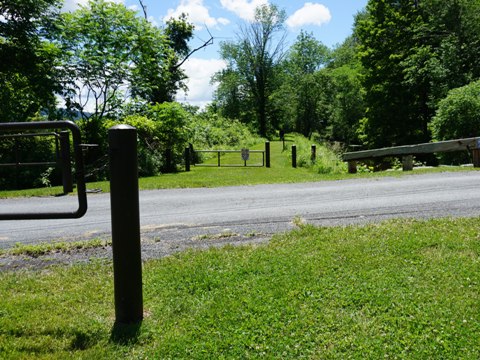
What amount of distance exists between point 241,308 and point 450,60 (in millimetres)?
24280

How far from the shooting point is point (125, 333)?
297 centimetres

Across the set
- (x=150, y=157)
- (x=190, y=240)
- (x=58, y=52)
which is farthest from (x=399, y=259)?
(x=58, y=52)

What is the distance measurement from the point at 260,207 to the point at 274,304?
4049 mm

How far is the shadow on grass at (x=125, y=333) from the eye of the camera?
2898mm

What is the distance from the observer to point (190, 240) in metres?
5.29

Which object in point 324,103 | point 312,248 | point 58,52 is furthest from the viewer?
point 324,103

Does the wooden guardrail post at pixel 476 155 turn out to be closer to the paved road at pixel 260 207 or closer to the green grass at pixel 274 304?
the paved road at pixel 260 207

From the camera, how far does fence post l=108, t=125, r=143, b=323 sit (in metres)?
2.94

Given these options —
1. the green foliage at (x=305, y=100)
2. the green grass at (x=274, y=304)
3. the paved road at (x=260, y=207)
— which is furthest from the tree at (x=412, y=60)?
the green grass at (x=274, y=304)

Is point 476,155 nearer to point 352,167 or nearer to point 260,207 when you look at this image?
point 352,167

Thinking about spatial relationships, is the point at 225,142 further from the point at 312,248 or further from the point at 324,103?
the point at 312,248

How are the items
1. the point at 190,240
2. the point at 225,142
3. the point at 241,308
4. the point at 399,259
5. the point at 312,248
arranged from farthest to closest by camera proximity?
the point at 225,142
the point at 190,240
the point at 312,248
the point at 399,259
the point at 241,308

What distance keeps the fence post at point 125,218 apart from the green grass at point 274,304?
22 centimetres

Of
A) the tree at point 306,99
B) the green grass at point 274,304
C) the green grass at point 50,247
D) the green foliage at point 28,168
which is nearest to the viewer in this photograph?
the green grass at point 274,304
